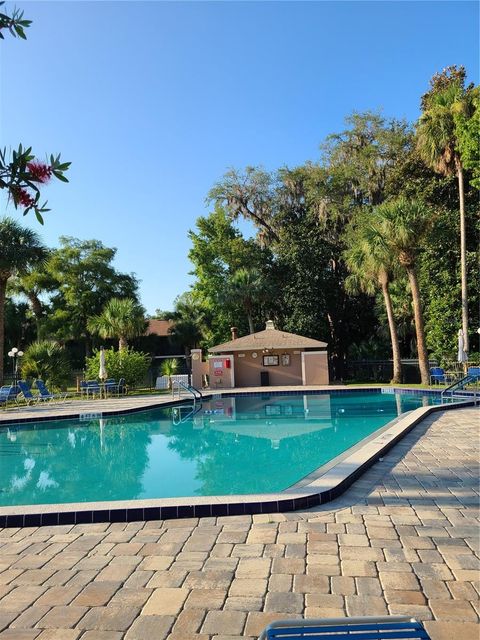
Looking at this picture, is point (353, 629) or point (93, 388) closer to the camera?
point (353, 629)

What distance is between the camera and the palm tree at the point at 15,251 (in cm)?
2230

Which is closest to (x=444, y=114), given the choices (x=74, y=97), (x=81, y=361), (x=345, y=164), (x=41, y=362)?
(x=345, y=164)

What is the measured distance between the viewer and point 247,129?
59.9 ft

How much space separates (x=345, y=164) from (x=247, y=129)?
15.4m

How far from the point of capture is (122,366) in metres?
23.3

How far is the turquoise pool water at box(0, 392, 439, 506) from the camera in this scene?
25.0ft

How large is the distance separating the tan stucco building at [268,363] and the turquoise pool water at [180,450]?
7.30 m

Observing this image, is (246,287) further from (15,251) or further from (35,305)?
(35,305)

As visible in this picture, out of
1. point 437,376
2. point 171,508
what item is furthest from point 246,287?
point 171,508

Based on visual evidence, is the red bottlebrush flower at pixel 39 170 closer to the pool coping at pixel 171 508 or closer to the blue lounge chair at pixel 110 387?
the pool coping at pixel 171 508

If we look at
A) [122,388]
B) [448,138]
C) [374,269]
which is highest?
[448,138]

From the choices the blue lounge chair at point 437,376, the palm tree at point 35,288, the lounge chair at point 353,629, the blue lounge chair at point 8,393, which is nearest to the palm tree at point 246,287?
the blue lounge chair at point 437,376

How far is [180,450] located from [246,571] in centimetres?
740

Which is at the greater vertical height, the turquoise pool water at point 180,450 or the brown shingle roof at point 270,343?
the brown shingle roof at point 270,343
